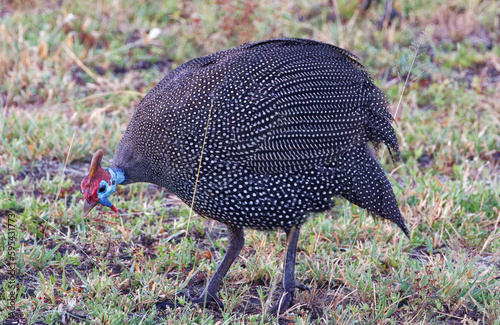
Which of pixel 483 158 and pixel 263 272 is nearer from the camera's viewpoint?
pixel 263 272

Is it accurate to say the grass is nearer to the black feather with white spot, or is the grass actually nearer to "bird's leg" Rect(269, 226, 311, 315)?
"bird's leg" Rect(269, 226, 311, 315)

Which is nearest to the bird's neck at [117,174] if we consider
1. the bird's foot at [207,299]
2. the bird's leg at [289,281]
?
the bird's foot at [207,299]

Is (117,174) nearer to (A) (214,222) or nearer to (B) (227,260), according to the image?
(B) (227,260)

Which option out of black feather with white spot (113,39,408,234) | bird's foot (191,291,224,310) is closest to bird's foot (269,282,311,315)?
bird's foot (191,291,224,310)


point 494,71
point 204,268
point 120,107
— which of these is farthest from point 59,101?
point 494,71

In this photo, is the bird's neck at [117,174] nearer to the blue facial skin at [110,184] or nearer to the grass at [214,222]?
the blue facial skin at [110,184]

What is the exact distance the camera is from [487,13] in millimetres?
6176

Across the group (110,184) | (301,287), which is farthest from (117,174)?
(301,287)

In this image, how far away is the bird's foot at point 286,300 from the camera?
9.72 ft

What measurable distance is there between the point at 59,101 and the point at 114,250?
6.69ft

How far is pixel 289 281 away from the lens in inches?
118

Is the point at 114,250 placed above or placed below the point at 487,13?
below

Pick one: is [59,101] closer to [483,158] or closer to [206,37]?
[206,37]

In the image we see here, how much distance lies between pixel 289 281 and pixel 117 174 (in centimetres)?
101
